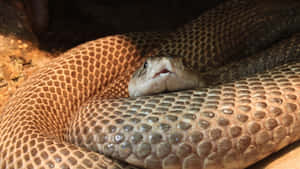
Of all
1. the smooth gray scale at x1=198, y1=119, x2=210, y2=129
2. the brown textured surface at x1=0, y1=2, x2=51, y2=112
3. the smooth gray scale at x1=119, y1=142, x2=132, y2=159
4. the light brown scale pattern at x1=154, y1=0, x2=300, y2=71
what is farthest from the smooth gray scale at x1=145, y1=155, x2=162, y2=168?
the brown textured surface at x1=0, y1=2, x2=51, y2=112

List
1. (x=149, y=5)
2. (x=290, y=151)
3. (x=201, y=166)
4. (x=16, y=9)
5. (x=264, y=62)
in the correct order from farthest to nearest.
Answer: (x=149, y=5), (x=16, y=9), (x=264, y=62), (x=290, y=151), (x=201, y=166)

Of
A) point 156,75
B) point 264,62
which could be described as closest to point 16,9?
point 156,75

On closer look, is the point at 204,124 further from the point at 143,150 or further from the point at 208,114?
the point at 143,150

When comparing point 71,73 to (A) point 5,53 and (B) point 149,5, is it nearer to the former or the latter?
(A) point 5,53

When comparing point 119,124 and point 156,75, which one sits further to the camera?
point 156,75

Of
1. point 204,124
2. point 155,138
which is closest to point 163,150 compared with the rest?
point 155,138

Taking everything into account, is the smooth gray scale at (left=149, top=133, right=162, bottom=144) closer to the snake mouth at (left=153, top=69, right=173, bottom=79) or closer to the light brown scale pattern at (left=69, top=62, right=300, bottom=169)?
the light brown scale pattern at (left=69, top=62, right=300, bottom=169)

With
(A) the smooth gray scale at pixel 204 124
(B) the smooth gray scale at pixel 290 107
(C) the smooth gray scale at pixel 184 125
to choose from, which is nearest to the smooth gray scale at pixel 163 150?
(C) the smooth gray scale at pixel 184 125
